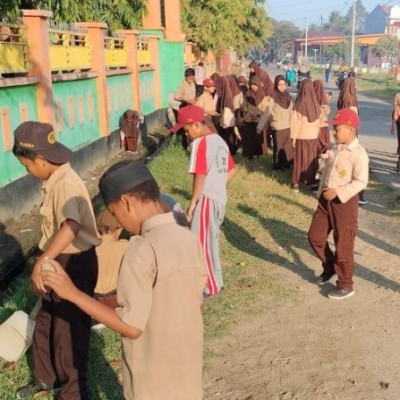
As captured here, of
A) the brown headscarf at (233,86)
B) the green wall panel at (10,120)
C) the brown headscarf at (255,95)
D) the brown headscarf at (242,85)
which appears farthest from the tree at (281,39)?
the green wall panel at (10,120)

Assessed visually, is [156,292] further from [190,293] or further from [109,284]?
[109,284]

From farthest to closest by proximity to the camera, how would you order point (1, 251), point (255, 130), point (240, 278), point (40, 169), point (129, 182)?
1. point (255, 130)
2. point (1, 251)
3. point (240, 278)
4. point (40, 169)
5. point (129, 182)

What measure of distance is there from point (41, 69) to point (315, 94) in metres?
4.11

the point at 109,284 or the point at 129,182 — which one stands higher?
the point at 129,182

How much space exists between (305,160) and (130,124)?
18.0 feet

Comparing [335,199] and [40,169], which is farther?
[335,199]

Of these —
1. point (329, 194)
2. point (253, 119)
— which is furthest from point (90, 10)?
point (329, 194)

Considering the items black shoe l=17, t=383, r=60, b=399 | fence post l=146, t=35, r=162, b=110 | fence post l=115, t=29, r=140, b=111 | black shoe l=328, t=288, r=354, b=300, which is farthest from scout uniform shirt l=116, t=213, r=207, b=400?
fence post l=146, t=35, r=162, b=110

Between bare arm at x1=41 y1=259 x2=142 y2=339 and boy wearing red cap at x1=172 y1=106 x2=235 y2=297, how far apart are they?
8.35 feet

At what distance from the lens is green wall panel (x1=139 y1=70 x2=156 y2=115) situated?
54.1 feet

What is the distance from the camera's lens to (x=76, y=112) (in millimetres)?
10711

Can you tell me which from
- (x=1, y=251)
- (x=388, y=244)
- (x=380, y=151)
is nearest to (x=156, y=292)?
(x=1, y=251)

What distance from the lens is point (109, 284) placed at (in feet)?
15.6

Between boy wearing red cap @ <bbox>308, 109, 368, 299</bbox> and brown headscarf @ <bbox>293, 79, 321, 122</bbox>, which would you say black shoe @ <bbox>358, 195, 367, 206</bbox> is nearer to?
brown headscarf @ <bbox>293, 79, 321, 122</bbox>
